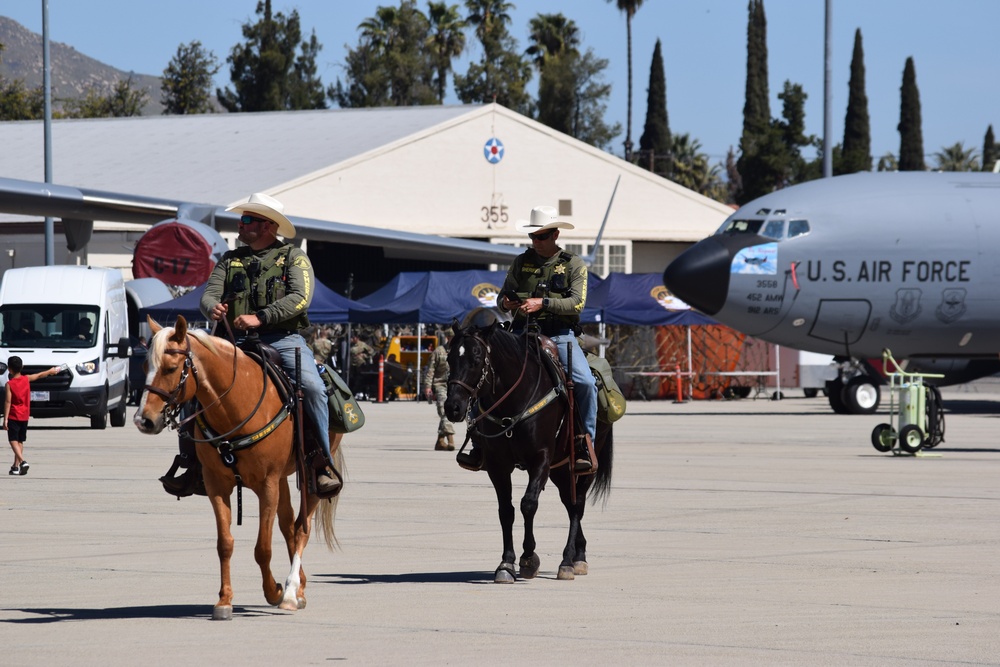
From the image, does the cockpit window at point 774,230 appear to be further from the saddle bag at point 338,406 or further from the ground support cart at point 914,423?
the saddle bag at point 338,406

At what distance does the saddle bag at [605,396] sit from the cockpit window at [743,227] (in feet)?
64.9

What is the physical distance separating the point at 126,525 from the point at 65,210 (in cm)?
1616

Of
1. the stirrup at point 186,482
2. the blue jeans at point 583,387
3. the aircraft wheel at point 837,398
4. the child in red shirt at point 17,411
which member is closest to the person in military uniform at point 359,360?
the aircraft wheel at point 837,398

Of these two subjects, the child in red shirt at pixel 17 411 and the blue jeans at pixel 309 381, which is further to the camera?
the child in red shirt at pixel 17 411

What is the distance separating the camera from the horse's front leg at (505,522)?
10.1 meters

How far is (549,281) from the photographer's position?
11172mm

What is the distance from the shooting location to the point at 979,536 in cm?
1269

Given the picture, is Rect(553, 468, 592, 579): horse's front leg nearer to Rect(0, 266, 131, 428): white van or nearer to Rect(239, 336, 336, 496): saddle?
Rect(239, 336, 336, 496): saddle

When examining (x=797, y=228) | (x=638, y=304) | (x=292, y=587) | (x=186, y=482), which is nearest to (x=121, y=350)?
(x=797, y=228)

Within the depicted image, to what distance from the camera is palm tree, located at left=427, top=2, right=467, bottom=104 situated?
321 feet

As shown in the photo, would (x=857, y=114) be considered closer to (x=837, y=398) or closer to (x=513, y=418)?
(x=837, y=398)

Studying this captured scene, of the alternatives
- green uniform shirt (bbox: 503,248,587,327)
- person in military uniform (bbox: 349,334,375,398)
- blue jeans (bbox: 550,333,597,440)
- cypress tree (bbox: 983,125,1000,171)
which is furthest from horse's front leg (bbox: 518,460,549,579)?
cypress tree (bbox: 983,125,1000,171)

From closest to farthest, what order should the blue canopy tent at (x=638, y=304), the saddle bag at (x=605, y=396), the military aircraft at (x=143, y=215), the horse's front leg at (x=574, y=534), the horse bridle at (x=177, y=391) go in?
the horse bridle at (x=177, y=391)
the horse's front leg at (x=574, y=534)
the saddle bag at (x=605, y=396)
the military aircraft at (x=143, y=215)
the blue canopy tent at (x=638, y=304)

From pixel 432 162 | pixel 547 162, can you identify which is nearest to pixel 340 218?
pixel 432 162
